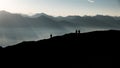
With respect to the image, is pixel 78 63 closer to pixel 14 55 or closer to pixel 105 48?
pixel 105 48

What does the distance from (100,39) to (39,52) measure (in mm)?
17676

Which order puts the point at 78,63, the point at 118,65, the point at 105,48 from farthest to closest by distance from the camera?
the point at 105,48 → the point at 78,63 → the point at 118,65

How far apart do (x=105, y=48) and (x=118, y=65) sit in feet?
33.0

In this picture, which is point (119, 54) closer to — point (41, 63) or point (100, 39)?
point (100, 39)

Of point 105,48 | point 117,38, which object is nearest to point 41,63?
point 105,48

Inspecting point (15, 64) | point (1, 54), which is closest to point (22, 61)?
point (15, 64)

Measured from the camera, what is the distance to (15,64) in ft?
175

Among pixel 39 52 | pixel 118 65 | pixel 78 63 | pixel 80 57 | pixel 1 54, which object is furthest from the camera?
pixel 1 54

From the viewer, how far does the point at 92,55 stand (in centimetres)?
4834

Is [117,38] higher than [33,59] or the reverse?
higher

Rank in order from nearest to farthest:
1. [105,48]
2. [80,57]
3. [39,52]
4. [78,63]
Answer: [78,63] → [80,57] → [105,48] → [39,52]

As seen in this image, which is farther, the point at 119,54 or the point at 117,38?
the point at 117,38

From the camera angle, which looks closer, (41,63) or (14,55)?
(41,63)

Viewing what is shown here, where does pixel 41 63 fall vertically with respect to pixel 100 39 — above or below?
below
